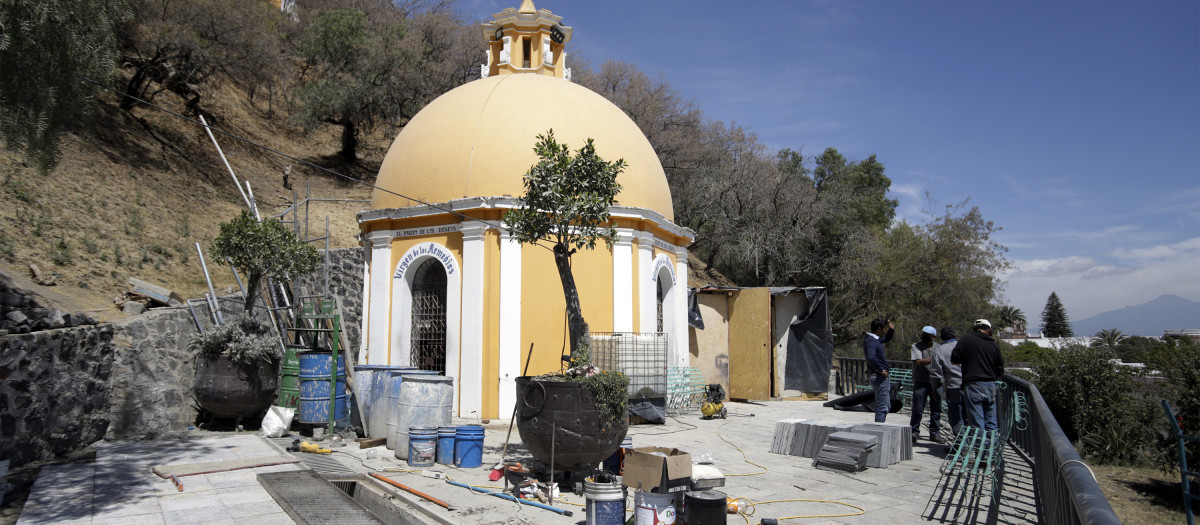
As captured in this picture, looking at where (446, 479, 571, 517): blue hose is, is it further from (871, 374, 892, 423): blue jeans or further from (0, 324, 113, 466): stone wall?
(871, 374, 892, 423): blue jeans

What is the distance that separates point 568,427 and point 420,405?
2664 millimetres

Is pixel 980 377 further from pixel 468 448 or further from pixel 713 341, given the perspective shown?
pixel 713 341

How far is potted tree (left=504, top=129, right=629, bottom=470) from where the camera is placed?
22.7 ft

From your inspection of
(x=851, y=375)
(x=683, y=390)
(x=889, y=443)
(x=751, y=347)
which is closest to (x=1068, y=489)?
(x=889, y=443)

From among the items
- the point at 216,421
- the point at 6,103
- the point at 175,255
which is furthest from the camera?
the point at 175,255

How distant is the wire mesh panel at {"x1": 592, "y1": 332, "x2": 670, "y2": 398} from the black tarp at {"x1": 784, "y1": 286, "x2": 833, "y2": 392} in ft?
19.2

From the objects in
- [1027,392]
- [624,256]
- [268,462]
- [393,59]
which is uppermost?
[393,59]

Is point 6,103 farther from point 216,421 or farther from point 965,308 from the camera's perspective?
point 965,308

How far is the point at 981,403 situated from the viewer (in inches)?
320

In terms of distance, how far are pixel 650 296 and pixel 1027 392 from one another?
7.20 m

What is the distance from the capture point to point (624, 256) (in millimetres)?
13578

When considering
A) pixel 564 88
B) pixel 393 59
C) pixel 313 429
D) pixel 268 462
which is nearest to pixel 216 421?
pixel 313 429

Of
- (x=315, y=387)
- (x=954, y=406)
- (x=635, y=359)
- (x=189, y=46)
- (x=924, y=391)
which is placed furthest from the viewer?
(x=189, y=46)

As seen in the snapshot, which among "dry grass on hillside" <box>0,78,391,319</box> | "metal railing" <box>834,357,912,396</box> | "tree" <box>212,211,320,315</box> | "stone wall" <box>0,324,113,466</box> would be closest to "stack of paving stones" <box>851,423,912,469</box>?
"metal railing" <box>834,357,912,396</box>
